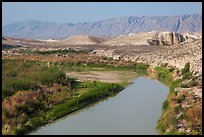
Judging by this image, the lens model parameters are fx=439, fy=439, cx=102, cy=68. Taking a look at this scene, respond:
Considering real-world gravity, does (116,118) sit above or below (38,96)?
below

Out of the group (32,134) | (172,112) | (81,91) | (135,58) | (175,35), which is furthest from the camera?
(175,35)

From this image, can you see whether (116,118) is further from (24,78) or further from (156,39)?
(156,39)

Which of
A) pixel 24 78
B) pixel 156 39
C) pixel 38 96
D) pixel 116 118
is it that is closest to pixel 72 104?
pixel 38 96

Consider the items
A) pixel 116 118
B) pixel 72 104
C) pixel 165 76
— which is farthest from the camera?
pixel 165 76

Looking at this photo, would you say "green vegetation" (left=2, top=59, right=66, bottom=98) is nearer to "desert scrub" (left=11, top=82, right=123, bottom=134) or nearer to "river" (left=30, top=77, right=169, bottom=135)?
"desert scrub" (left=11, top=82, right=123, bottom=134)

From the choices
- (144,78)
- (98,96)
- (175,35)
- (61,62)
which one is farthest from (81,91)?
(175,35)

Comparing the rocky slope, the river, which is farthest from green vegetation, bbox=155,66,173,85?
the rocky slope

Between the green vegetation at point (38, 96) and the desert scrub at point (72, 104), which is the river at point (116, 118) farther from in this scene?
the green vegetation at point (38, 96)

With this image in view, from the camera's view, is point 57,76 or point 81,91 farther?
point 57,76

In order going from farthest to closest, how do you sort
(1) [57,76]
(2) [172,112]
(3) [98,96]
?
(1) [57,76] < (3) [98,96] < (2) [172,112]

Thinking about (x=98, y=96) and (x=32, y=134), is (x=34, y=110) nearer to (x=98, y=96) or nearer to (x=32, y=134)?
(x=32, y=134)
